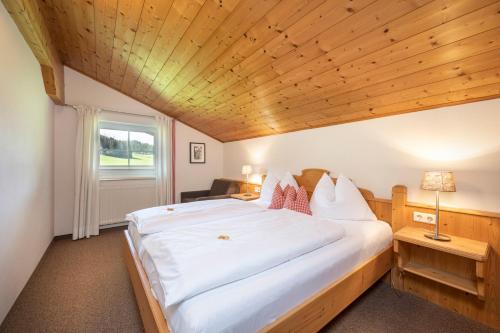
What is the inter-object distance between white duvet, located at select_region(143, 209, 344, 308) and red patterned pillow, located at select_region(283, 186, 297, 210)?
65 centimetres

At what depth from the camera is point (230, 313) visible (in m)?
0.98

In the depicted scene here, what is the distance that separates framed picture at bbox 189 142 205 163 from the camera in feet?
15.4

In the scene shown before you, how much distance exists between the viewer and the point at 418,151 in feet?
6.85

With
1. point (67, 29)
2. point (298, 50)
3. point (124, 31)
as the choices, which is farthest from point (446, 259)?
point (67, 29)

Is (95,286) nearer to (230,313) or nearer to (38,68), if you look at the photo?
(230,313)

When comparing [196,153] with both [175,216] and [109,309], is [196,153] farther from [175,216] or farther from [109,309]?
[109,309]

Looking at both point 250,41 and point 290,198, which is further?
point 290,198

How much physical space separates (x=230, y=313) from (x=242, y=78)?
218 centimetres

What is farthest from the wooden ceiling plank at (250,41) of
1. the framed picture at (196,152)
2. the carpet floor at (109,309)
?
the carpet floor at (109,309)

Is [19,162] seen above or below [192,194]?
above

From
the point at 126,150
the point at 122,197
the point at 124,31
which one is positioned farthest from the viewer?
the point at 126,150

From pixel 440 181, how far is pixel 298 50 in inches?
61.5

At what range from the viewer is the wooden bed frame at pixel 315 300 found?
118 centimetres

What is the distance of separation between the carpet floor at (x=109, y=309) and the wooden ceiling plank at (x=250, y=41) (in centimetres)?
233
